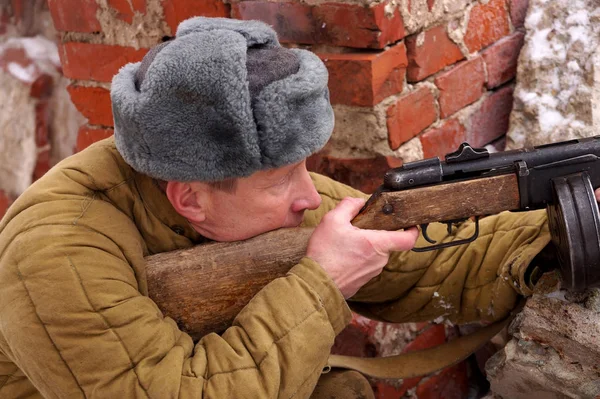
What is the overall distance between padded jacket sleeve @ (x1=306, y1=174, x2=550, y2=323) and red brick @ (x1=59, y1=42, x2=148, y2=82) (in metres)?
0.87

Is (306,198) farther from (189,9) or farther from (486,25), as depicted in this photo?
(486,25)

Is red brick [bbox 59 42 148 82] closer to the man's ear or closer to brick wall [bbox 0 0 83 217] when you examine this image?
brick wall [bbox 0 0 83 217]

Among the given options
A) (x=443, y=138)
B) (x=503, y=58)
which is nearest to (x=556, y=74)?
(x=503, y=58)

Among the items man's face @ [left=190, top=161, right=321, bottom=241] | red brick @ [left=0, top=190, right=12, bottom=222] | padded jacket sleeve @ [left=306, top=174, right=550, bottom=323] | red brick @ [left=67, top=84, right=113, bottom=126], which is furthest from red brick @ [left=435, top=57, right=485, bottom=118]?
red brick @ [left=0, top=190, right=12, bottom=222]

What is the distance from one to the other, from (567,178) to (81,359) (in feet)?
3.36

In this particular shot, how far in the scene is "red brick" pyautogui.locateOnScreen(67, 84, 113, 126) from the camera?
2.60 m

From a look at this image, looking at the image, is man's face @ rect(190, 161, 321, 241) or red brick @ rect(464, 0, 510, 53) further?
red brick @ rect(464, 0, 510, 53)

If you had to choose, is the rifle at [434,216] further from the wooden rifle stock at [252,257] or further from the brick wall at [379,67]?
the brick wall at [379,67]

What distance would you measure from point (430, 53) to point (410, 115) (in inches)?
7.5

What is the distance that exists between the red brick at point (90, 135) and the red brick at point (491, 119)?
3.88ft

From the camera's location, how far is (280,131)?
4.98 feet

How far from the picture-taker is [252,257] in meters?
1.68

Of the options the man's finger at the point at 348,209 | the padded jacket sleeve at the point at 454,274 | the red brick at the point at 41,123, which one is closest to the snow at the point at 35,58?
the red brick at the point at 41,123

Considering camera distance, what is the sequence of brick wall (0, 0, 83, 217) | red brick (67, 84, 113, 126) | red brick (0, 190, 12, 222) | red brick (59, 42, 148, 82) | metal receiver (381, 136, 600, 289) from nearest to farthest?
metal receiver (381, 136, 600, 289) → red brick (59, 42, 148, 82) → red brick (67, 84, 113, 126) → brick wall (0, 0, 83, 217) → red brick (0, 190, 12, 222)
